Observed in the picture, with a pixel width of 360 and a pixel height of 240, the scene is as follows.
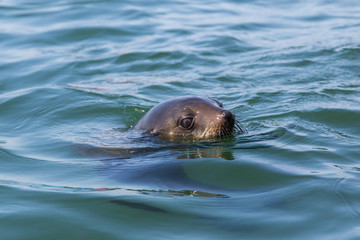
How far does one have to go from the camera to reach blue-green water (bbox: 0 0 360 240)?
423 centimetres

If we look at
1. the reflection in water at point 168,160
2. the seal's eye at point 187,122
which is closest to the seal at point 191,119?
the seal's eye at point 187,122

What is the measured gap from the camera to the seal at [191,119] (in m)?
5.71

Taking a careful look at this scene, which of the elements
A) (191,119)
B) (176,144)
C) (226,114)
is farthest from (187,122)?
(226,114)

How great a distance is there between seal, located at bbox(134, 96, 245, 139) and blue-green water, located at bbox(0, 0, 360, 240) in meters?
0.14

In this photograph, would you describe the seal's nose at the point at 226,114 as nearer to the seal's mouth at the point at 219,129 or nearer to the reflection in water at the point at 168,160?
the seal's mouth at the point at 219,129

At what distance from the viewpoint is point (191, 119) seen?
583 cm

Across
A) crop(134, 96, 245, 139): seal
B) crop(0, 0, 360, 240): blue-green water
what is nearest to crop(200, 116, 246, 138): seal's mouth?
crop(134, 96, 245, 139): seal

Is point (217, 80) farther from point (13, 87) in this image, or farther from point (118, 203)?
point (118, 203)

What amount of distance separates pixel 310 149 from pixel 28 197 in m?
2.86

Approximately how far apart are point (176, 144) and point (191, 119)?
12.0 inches

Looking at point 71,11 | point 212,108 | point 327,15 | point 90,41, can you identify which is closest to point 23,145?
point 212,108

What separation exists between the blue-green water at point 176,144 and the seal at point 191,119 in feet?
0.48

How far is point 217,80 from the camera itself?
9305mm

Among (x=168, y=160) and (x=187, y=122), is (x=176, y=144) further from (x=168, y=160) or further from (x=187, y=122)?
(x=168, y=160)
